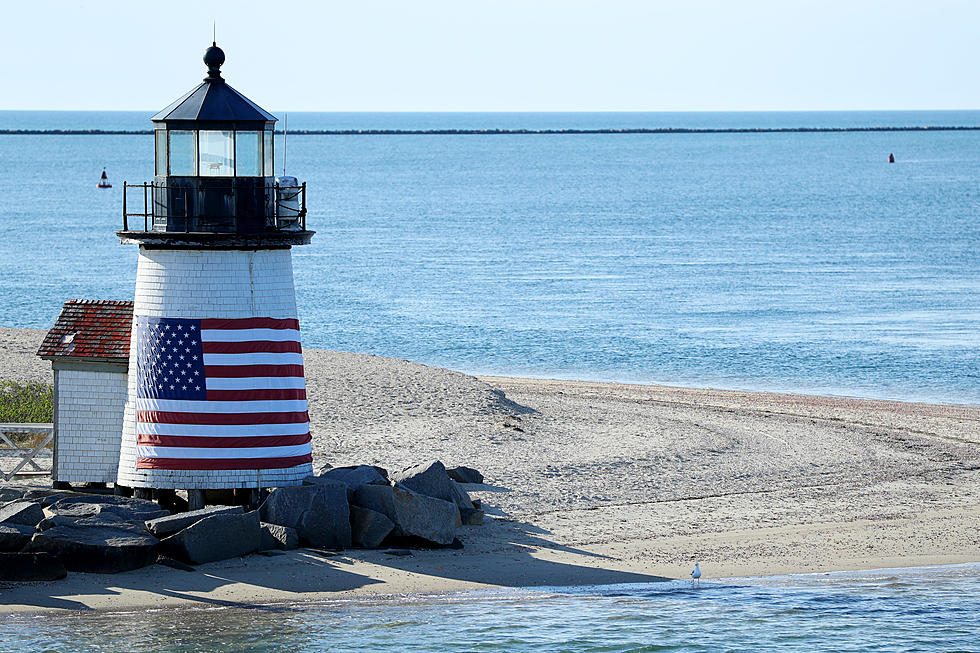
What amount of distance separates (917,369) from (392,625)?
2557 centimetres

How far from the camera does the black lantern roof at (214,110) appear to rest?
1709cm

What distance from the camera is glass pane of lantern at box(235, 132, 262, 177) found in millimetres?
17328

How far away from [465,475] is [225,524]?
5.54 meters

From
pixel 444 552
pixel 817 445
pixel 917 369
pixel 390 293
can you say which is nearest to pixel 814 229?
pixel 390 293

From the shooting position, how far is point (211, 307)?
17.2 m

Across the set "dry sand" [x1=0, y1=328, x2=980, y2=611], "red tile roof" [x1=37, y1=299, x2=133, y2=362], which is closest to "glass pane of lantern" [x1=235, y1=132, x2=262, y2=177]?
"red tile roof" [x1=37, y1=299, x2=133, y2=362]

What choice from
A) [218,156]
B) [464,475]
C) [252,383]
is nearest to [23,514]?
[252,383]

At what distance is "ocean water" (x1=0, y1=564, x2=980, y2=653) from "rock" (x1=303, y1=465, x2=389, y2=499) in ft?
7.77

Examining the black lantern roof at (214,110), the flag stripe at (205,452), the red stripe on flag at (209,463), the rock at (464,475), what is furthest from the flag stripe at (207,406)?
the rock at (464,475)

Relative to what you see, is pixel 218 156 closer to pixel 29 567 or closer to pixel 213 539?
pixel 213 539

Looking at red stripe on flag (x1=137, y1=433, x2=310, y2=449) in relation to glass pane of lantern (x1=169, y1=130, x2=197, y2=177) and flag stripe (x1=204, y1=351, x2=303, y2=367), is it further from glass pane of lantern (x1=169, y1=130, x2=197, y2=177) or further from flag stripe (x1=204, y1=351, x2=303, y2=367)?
glass pane of lantern (x1=169, y1=130, x2=197, y2=177)

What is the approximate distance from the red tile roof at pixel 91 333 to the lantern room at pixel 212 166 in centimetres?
166

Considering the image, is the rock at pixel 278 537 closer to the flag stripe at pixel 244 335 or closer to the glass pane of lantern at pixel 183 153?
the flag stripe at pixel 244 335

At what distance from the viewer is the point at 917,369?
37.2 m
